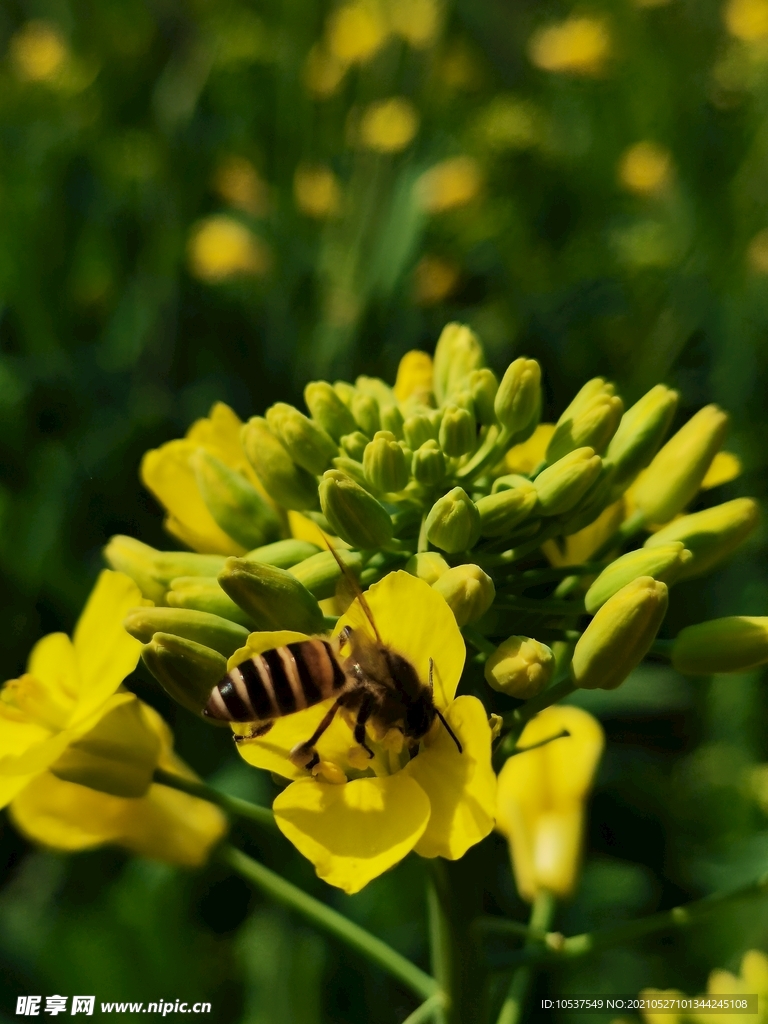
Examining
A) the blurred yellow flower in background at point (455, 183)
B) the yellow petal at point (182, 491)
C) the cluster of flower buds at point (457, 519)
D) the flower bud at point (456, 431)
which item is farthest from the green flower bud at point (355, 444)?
the blurred yellow flower in background at point (455, 183)

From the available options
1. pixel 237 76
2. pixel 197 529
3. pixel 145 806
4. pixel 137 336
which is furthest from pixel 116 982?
pixel 237 76

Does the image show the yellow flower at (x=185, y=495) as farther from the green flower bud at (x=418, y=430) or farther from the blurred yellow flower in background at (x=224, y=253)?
the blurred yellow flower in background at (x=224, y=253)

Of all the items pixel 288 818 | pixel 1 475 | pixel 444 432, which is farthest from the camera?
pixel 1 475

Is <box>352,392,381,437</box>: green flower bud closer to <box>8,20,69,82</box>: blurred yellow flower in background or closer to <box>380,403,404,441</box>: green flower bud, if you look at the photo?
<box>380,403,404,441</box>: green flower bud

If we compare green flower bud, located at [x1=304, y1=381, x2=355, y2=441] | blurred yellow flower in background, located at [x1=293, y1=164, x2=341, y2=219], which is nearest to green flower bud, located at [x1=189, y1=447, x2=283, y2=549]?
green flower bud, located at [x1=304, y1=381, x2=355, y2=441]

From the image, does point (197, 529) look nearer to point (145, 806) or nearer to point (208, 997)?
point (145, 806)
